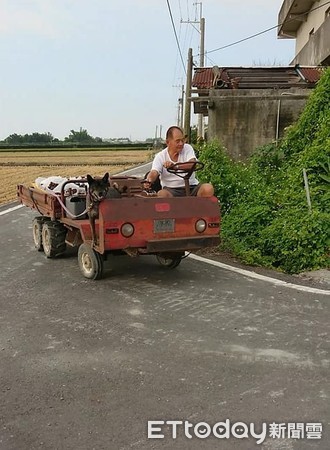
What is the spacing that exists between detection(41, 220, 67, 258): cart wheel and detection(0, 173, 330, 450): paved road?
3.39 feet

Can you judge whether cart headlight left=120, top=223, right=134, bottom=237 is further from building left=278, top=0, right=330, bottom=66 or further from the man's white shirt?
building left=278, top=0, right=330, bottom=66

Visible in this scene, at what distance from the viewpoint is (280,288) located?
5945mm

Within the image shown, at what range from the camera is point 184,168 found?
6414mm

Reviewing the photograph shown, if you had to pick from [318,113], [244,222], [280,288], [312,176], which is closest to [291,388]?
[280,288]

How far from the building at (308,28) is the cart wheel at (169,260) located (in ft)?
40.4

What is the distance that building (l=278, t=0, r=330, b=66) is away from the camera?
1722cm

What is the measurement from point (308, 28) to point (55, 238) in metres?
20.7

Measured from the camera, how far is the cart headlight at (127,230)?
5.69 meters

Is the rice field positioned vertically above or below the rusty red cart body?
below

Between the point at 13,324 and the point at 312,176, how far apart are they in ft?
20.5

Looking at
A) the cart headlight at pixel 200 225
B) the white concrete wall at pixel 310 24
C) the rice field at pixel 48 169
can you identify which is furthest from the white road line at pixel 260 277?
the white concrete wall at pixel 310 24

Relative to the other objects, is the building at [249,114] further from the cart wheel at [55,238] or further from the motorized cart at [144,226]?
the motorized cart at [144,226]

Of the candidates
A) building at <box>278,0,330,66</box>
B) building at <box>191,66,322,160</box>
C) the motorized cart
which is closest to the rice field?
building at <box>191,66,322,160</box>

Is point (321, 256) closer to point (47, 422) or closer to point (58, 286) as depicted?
point (58, 286)
